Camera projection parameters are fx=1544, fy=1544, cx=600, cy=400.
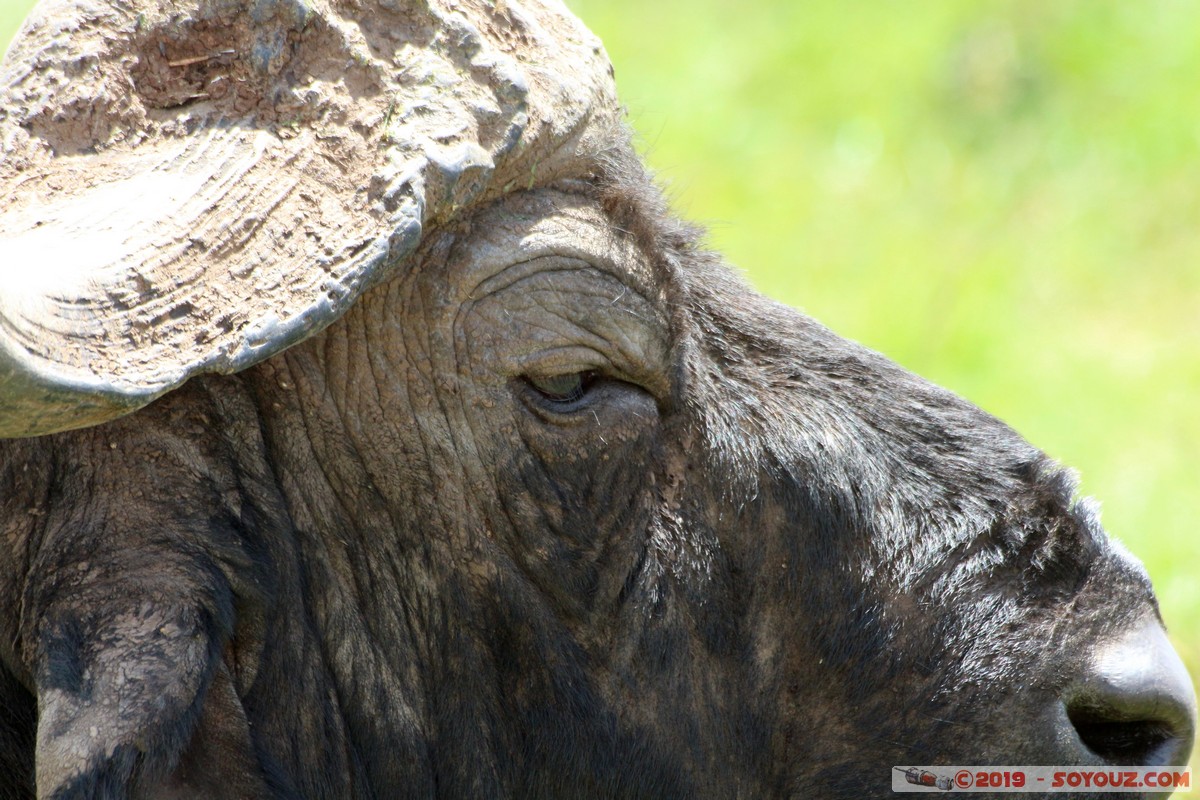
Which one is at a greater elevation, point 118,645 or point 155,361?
point 155,361

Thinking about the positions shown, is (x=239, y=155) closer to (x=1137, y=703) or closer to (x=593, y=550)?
(x=593, y=550)

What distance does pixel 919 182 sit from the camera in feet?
45.9

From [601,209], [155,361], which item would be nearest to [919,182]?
[601,209]

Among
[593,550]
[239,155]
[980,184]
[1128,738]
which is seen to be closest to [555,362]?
[593,550]

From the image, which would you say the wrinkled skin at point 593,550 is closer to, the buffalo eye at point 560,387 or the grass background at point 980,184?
the buffalo eye at point 560,387

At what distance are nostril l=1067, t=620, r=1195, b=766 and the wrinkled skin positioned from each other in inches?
2.3

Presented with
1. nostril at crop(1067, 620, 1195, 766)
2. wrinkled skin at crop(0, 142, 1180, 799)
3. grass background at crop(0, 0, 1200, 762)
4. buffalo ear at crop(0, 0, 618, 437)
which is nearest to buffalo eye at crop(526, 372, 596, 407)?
wrinkled skin at crop(0, 142, 1180, 799)

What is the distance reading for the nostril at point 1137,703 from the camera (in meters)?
4.07

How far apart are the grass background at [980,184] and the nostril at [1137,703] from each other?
202 inches

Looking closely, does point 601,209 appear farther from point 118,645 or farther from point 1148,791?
point 1148,791

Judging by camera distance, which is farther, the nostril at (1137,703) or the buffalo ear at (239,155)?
the nostril at (1137,703)

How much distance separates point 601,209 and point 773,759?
1601 millimetres

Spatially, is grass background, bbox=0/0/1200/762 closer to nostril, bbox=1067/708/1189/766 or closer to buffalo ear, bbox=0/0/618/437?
nostril, bbox=1067/708/1189/766

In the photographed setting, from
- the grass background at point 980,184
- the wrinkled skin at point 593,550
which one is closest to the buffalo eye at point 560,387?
the wrinkled skin at point 593,550
